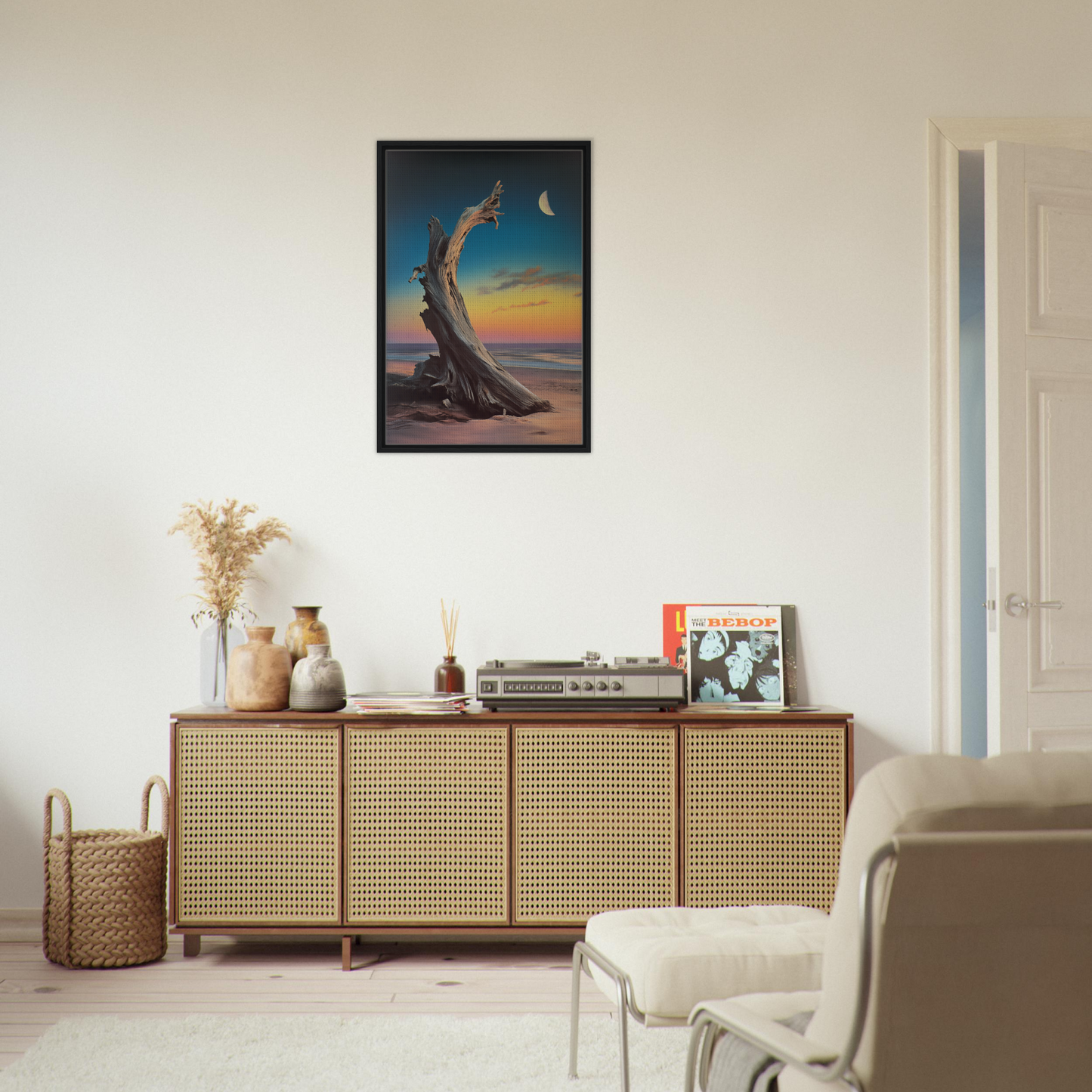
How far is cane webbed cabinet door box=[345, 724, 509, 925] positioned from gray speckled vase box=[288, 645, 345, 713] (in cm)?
13

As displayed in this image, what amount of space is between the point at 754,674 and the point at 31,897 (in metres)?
2.52

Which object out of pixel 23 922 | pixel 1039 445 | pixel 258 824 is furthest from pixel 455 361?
pixel 23 922

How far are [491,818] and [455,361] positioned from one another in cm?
153

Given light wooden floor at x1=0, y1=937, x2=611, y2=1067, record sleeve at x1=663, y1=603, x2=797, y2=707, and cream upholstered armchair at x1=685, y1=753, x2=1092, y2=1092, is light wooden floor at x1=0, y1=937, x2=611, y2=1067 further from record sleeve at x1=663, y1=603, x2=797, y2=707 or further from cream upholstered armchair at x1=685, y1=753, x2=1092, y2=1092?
cream upholstered armchair at x1=685, y1=753, x2=1092, y2=1092

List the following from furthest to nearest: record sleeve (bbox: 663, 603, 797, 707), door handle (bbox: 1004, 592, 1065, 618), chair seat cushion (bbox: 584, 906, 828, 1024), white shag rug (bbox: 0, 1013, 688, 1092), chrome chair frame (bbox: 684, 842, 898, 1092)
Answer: record sleeve (bbox: 663, 603, 797, 707) → door handle (bbox: 1004, 592, 1065, 618) → white shag rug (bbox: 0, 1013, 688, 1092) → chair seat cushion (bbox: 584, 906, 828, 1024) → chrome chair frame (bbox: 684, 842, 898, 1092)

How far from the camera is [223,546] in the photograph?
3.34m

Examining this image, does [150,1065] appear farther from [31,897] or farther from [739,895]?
[739,895]

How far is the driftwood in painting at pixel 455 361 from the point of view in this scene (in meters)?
3.53

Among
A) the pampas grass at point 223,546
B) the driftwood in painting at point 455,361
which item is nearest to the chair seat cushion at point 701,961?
the pampas grass at point 223,546

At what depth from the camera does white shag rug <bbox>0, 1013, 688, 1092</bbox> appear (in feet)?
7.48

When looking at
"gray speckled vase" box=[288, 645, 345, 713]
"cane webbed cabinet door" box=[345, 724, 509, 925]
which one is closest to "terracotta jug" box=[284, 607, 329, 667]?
"gray speckled vase" box=[288, 645, 345, 713]

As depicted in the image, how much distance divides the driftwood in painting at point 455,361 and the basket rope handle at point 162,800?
145 cm

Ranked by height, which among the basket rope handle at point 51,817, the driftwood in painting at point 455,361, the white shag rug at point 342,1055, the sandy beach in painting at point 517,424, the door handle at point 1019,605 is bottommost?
the white shag rug at point 342,1055

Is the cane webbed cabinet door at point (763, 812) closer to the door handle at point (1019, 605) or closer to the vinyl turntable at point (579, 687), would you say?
the vinyl turntable at point (579, 687)
